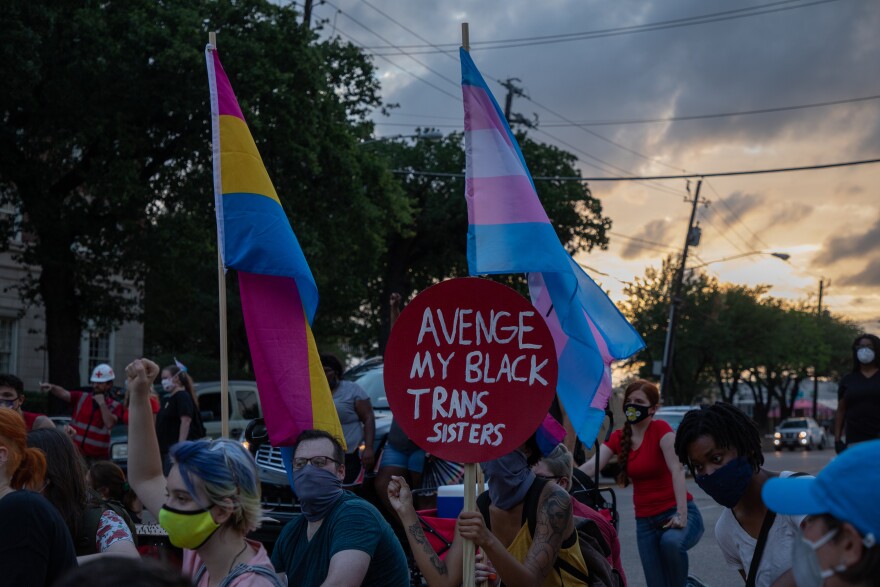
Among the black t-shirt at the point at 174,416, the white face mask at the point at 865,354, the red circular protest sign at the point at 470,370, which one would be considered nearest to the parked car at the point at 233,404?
the black t-shirt at the point at 174,416

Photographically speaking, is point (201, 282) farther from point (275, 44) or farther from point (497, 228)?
point (497, 228)

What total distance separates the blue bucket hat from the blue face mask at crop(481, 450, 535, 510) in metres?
2.67

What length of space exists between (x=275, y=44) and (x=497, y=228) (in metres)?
18.8

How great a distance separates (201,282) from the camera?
40.2m

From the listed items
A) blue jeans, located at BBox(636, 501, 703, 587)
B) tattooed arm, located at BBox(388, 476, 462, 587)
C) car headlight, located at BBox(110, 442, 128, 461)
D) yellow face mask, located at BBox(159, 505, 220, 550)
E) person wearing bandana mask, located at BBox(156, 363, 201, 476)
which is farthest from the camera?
car headlight, located at BBox(110, 442, 128, 461)

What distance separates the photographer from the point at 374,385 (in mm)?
12805

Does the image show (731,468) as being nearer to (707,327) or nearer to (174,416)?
(174,416)

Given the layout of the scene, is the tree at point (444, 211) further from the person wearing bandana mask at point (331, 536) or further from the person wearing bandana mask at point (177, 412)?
the person wearing bandana mask at point (331, 536)

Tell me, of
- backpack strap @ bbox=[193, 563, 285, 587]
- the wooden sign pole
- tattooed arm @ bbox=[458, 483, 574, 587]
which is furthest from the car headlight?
backpack strap @ bbox=[193, 563, 285, 587]

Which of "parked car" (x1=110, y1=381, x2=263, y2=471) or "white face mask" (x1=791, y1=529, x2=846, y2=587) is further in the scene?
"parked car" (x1=110, y1=381, x2=263, y2=471)

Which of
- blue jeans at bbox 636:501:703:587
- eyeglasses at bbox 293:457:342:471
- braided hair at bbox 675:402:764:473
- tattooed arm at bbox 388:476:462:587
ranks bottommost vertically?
blue jeans at bbox 636:501:703:587

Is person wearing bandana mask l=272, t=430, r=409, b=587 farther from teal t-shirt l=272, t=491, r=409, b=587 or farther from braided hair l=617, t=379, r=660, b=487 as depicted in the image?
braided hair l=617, t=379, r=660, b=487

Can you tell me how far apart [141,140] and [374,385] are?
460 inches

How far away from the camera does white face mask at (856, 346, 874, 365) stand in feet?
30.7
